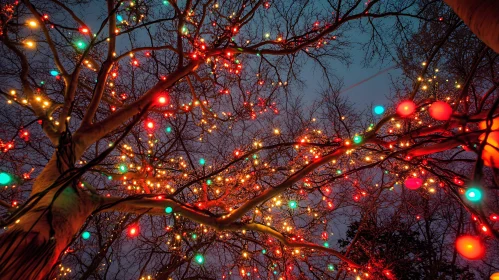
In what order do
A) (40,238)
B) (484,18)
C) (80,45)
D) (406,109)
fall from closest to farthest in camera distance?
1. (484,18)
2. (40,238)
3. (406,109)
4. (80,45)

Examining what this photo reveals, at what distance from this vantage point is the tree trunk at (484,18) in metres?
1.14

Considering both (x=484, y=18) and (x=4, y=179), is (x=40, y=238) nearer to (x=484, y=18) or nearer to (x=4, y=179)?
(x=4, y=179)

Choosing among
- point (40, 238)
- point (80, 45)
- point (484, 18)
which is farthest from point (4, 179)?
point (484, 18)

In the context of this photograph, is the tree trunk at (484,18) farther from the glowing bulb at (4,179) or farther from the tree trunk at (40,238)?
the glowing bulb at (4,179)

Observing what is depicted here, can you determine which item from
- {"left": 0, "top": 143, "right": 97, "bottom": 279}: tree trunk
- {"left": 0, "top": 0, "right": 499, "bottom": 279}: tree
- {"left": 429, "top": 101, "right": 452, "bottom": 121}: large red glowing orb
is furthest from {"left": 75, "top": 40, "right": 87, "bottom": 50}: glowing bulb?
{"left": 429, "top": 101, "right": 452, "bottom": 121}: large red glowing orb

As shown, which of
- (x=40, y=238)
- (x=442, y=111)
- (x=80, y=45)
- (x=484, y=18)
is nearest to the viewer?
(x=484, y=18)

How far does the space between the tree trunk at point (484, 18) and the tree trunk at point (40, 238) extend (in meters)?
2.37

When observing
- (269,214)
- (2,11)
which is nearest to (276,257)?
(269,214)

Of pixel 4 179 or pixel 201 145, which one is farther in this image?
pixel 201 145

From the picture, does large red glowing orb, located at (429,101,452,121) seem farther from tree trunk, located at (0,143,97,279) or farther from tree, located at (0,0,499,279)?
tree trunk, located at (0,143,97,279)

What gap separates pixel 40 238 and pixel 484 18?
2874mm

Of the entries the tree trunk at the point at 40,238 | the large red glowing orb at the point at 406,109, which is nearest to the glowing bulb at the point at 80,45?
the tree trunk at the point at 40,238

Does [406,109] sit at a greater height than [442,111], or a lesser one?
greater

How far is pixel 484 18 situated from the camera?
1178 millimetres
